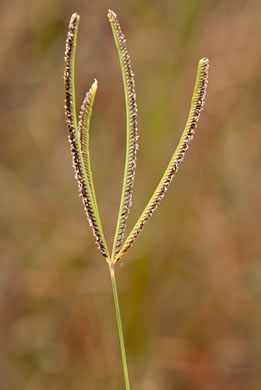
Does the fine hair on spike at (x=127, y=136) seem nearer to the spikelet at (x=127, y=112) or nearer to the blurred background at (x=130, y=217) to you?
the spikelet at (x=127, y=112)

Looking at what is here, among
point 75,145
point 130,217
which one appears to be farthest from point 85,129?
point 130,217

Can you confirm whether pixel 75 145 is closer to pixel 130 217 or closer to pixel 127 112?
pixel 127 112

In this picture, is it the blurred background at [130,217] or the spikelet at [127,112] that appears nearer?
the spikelet at [127,112]

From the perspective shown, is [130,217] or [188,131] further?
[130,217]

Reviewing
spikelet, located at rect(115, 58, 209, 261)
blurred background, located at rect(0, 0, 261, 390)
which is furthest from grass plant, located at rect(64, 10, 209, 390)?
blurred background, located at rect(0, 0, 261, 390)

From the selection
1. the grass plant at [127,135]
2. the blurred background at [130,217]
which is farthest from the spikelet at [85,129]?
the blurred background at [130,217]

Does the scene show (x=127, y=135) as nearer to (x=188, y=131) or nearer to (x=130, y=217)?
(x=188, y=131)

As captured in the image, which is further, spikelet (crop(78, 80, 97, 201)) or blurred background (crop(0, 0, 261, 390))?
blurred background (crop(0, 0, 261, 390))

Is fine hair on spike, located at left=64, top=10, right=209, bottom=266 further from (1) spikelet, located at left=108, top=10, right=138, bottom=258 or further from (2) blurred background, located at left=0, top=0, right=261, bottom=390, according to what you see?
(2) blurred background, located at left=0, top=0, right=261, bottom=390
